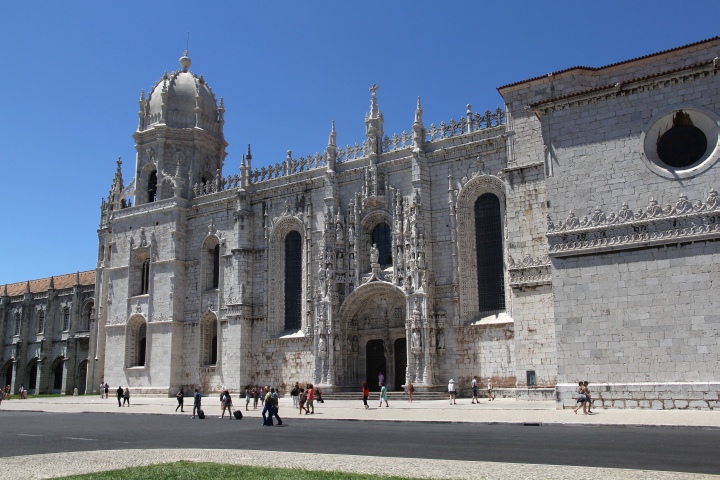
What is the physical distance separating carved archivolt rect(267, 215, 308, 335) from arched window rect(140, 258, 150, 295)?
31.6 ft

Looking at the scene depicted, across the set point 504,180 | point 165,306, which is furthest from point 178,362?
point 504,180

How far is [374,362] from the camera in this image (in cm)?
3381

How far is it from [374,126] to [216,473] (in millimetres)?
25916

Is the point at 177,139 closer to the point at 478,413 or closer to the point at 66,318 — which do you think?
the point at 66,318

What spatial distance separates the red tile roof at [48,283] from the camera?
2357 inches

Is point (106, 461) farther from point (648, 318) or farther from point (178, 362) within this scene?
point (178, 362)

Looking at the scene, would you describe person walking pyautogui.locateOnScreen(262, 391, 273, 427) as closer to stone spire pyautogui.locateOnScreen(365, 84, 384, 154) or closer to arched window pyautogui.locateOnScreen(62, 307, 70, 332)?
stone spire pyautogui.locateOnScreen(365, 84, 384, 154)

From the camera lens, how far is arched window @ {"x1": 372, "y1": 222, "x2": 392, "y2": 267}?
33.6m

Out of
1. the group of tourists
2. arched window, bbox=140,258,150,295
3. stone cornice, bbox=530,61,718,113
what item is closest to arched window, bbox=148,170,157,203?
arched window, bbox=140,258,150,295

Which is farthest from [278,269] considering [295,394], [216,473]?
[216,473]

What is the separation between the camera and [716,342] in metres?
19.3

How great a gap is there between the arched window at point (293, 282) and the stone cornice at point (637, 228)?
1713cm

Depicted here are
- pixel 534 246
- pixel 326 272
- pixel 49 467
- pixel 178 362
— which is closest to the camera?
pixel 49 467

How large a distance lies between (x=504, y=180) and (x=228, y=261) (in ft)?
55.2
